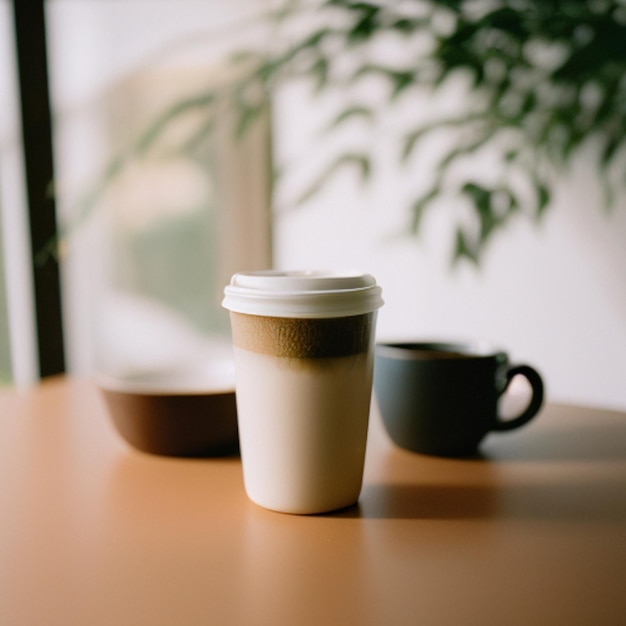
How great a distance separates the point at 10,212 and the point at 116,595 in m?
1.52

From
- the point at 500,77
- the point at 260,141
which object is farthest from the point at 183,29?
the point at 500,77

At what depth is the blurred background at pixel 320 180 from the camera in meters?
0.77

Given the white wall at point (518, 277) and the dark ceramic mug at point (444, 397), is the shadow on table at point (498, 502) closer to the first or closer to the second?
the dark ceramic mug at point (444, 397)

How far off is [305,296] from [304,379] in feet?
0.15

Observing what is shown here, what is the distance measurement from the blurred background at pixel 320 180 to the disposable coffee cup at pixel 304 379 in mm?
370

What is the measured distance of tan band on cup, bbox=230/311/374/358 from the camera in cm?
36

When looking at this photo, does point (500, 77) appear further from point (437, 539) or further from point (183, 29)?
point (183, 29)

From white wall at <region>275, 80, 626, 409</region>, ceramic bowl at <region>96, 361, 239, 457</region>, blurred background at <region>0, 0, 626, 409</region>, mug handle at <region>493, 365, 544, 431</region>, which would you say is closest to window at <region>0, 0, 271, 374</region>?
blurred background at <region>0, 0, 626, 409</region>

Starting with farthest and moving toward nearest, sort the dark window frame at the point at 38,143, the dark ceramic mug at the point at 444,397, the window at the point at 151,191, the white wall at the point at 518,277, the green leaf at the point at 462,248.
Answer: the window at the point at 151,191, the dark window frame at the point at 38,143, the white wall at the point at 518,277, the green leaf at the point at 462,248, the dark ceramic mug at the point at 444,397

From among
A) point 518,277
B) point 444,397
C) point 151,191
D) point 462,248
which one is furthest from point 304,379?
point 151,191

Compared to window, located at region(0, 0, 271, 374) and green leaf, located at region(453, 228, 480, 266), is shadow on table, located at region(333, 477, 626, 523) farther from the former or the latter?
window, located at region(0, 0, 271, 374)

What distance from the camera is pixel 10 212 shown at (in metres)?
1.62

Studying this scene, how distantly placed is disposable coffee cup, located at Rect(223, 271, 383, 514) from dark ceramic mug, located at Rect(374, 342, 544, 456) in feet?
0.28

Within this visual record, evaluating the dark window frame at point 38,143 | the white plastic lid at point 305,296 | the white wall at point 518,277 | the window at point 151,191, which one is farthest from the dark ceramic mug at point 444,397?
the window at point 151,191
